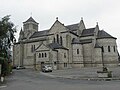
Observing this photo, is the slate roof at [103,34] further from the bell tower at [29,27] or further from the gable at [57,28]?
the bell tower at [29,27]

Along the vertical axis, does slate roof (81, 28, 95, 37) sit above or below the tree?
above

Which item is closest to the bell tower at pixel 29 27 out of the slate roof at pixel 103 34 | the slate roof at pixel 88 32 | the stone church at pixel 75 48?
the stone church at pixel 75 48

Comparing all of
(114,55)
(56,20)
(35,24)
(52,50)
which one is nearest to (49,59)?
(52,50)

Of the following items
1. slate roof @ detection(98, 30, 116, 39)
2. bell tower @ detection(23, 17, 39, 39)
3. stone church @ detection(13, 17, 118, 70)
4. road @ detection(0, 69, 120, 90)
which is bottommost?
road @ detection(0, 69, 120, 90)

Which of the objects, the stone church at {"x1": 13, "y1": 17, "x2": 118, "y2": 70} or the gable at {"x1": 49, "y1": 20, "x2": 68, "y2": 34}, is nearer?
the stone church at {"x1": 13, "y1": 17, "x2": 118, "y2": 70}

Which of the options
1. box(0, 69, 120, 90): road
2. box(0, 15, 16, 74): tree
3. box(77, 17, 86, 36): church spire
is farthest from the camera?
box(77, 17, 86, 36): church spire

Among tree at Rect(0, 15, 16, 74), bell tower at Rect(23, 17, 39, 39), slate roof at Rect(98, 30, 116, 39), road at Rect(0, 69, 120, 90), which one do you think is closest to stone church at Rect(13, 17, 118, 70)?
slate roof at Rect(98, 30, 116, 39)

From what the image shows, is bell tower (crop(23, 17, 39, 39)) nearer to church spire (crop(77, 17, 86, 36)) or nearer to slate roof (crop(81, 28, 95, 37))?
church spire (crop(77, 17, 86, 36))

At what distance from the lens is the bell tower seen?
240ft

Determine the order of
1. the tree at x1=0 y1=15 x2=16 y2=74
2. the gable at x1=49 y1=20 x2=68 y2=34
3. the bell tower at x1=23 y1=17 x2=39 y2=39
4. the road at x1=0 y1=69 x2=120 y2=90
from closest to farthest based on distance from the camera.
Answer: the road at x1=0 y1=69 x2=120 y2=90 < the tree at x1=0 y1=15 x2=16 y2=74 < the gable at x1=49 y1=20 x2=68 y2=34 < the bell tower at x1=23 y1=17 x2=39 y2=39

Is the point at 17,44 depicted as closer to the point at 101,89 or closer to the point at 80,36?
the point at 80,36

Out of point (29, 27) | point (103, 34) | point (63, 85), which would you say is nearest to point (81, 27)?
point (103, 34)

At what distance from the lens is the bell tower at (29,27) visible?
7326 centimetres

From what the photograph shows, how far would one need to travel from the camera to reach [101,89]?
44.1 feet
